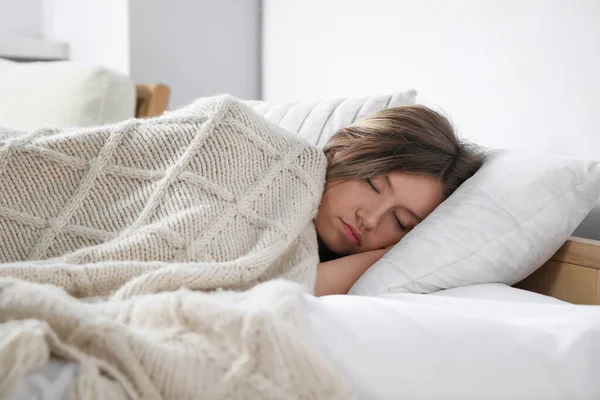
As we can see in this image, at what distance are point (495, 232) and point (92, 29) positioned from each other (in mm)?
1844

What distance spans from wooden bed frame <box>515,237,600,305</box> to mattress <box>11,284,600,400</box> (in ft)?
1.19

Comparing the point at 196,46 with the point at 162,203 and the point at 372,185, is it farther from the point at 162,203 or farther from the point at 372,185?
the point at 162,203

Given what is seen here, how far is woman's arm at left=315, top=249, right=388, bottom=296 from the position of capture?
3.50ft

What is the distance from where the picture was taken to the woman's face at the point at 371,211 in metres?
1.16

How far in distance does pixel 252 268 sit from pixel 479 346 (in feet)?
1.12

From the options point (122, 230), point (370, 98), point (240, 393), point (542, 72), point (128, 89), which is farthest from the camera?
point (128, 89)

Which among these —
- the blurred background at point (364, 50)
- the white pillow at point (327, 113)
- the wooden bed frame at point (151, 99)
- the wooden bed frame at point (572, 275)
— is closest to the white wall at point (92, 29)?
the blurred background at point (364, 50)

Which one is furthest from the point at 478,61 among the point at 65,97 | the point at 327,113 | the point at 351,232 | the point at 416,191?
the point at 65,97

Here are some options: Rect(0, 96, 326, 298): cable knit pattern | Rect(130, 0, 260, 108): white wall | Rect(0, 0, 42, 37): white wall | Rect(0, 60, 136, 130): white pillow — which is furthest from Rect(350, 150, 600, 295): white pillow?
Rect(0, 0, 42, 37): white wall

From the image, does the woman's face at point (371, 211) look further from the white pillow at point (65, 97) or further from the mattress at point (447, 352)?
the white pillow at point (65, 97)

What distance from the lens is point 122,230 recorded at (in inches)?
36.3

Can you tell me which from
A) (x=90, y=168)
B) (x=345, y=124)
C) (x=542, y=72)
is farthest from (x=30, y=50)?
(x=542, y=72)

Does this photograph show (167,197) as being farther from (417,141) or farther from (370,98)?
(370,98)

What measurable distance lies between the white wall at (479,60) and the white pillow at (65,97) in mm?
630
